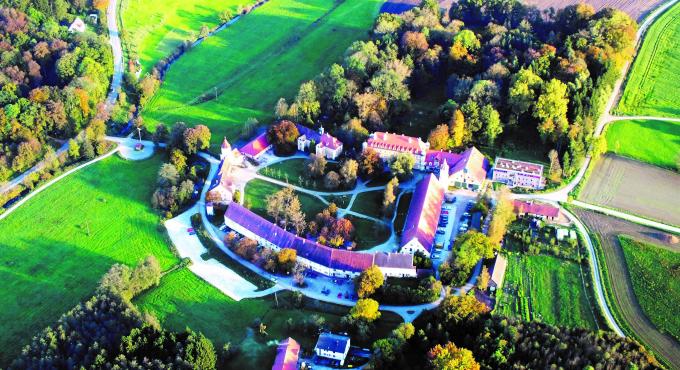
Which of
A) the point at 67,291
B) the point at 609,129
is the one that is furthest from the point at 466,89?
the point at 67,291

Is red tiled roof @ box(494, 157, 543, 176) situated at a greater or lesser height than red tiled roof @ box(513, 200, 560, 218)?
greater

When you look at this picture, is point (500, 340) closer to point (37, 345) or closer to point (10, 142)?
point (37, 345)

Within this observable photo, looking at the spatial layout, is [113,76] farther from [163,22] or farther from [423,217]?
[423,217]

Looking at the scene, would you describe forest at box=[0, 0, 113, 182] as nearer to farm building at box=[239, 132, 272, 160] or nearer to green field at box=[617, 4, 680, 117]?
farm building at box=[239, 132, 272, 160]

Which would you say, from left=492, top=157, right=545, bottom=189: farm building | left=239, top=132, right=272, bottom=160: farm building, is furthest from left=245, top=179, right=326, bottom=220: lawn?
left=492, top=157, right=545, bottom=189: farm building

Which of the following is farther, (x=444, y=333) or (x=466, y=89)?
(x=466, y=89)

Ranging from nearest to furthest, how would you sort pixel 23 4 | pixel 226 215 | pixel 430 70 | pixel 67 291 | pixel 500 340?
pixel 500 340 < pixel 67 291 < pixel 226 215 < pixel 430 70 < pixel 23 4

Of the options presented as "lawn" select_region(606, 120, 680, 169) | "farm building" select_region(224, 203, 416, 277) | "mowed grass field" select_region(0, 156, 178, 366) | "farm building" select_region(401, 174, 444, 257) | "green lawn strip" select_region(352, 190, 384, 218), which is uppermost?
"lawn" select_region(606, 120, 680, 169)
